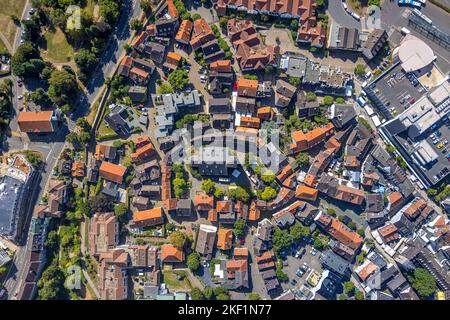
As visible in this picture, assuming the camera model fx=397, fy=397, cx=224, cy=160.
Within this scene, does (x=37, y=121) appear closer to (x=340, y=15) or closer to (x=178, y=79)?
(x=178, y=79)

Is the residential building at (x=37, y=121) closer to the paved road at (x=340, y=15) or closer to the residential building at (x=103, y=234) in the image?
the residential building at (x=103, y=234)

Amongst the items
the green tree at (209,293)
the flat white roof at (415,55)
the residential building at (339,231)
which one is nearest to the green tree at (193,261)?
the green tree at (209,293)

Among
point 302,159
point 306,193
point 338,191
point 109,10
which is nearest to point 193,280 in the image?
point 306,193

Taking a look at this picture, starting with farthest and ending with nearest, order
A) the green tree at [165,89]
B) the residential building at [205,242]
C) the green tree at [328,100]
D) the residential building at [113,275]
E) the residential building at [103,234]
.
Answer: the green tree at [165,89], the green tree at [328,100], the residential building at [103,234], the residential building at [205,242], the residential building at [113,275]

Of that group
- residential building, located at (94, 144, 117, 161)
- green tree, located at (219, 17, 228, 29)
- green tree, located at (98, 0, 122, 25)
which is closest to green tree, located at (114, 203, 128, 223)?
residential building, located at (94, 144, 117, 161)

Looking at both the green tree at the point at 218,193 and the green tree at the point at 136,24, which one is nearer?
the green tree at the point at 218,193

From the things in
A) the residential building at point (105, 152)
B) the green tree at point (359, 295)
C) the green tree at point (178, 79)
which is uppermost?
the green tree at point (178, 79)
